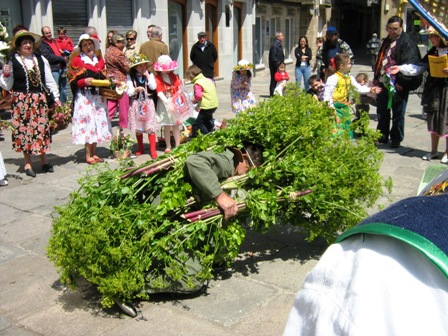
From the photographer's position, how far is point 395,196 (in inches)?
253

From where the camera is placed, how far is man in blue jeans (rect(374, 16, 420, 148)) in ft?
26.7

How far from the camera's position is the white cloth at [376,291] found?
110 cm

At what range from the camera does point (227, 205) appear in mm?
3865

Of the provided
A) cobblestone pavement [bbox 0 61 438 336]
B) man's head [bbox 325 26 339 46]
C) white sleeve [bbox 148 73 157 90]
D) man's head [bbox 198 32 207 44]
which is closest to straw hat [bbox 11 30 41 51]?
white sleeve [bbox 148 73 157 90]

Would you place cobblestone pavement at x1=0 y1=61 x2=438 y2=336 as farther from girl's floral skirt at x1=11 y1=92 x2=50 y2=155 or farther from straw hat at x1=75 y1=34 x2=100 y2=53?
straw hat at x1=75 y1=34 x2=100 y2=53

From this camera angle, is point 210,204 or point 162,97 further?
point 162,97

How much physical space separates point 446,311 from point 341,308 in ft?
0.67

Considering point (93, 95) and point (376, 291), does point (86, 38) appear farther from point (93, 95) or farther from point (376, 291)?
point (376, 291)

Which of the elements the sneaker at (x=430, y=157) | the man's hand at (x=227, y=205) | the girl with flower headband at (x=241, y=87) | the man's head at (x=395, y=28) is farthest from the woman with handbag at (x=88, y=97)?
the sneaker at (x=430, y=157)

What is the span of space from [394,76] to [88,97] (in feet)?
14.2

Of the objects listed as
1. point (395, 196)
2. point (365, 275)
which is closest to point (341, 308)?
point (365, 275)

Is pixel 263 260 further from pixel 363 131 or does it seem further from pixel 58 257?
pixel 58 257

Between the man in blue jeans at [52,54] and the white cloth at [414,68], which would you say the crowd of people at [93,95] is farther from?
the white cloth at [414,68]

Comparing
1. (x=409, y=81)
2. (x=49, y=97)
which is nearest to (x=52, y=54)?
(x=49, y=97)
